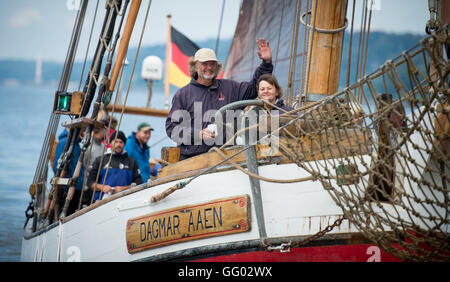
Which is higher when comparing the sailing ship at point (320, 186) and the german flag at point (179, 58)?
the german flag at point (179, 58)

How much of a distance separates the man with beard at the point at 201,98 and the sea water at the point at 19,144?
5.73m

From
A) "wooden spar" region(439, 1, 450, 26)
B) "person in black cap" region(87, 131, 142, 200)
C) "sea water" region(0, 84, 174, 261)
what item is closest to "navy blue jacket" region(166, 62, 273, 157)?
"wooden spar" region(439, 1, 450, 26)

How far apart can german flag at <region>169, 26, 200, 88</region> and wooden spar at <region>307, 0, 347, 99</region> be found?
8.75 metres


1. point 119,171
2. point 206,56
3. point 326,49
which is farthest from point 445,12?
point 119,171

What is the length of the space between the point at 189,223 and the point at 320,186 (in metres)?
0.97

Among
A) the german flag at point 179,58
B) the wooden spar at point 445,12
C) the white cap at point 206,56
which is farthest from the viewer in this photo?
the german flag at point 179,58

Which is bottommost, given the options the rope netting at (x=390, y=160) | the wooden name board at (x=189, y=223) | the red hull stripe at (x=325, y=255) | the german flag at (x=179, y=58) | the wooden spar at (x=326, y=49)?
the red hull stripe at (x=325, y=255)

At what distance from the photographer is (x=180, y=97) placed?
16.6 feet

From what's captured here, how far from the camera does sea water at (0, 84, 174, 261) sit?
43.5 feet

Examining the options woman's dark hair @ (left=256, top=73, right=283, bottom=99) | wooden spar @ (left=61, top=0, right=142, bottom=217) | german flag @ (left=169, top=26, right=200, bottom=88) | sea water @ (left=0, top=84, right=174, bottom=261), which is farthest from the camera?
german flag @ (left=169, top=26, right=200, bottom=88)

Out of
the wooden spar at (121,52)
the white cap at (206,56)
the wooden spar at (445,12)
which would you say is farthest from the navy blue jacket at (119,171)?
the wooden spar at (445,12)

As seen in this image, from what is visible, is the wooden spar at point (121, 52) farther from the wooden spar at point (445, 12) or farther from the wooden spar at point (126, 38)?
the wooden spar at point (445, 12)

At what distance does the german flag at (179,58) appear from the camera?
1355cm

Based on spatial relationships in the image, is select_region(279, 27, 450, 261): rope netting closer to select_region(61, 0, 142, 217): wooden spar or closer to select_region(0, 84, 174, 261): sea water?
select_region(61, 0, 142, 217): wooden spar
